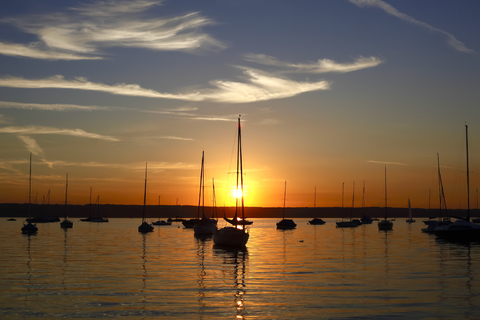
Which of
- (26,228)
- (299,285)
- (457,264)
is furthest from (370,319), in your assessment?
(26,228)

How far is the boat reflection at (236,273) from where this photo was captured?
76.2 feet

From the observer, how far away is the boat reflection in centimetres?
2322

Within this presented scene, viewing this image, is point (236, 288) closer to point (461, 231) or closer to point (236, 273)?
point (236, 273)

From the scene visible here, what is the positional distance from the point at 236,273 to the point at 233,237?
24.1 meters

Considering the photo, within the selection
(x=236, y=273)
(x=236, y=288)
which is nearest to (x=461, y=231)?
(x=236, y=273)

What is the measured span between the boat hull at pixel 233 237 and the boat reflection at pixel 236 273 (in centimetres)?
100

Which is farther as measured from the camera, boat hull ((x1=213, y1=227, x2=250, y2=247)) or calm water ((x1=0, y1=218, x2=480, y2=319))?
boat hull ((x1=213, y1=227, x2=250, y2=247))

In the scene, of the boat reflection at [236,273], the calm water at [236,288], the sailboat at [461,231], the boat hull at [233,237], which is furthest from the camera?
the sailboat at [461,231]

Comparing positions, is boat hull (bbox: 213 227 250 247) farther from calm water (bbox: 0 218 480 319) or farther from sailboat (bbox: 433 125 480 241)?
sailboat (bbox: 433 125 480 241)

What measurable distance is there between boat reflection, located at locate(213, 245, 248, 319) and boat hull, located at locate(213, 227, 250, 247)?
100 centimetres

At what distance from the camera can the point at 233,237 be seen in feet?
197

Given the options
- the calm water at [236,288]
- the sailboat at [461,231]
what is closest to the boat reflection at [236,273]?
the calm water at [236,288]

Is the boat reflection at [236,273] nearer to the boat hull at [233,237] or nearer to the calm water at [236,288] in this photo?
the calm water at [236,288]

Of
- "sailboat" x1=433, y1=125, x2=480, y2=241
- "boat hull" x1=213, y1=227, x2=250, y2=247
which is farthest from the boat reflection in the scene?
"sailboat" x1=433, y1=125, x2=480, y2=241
